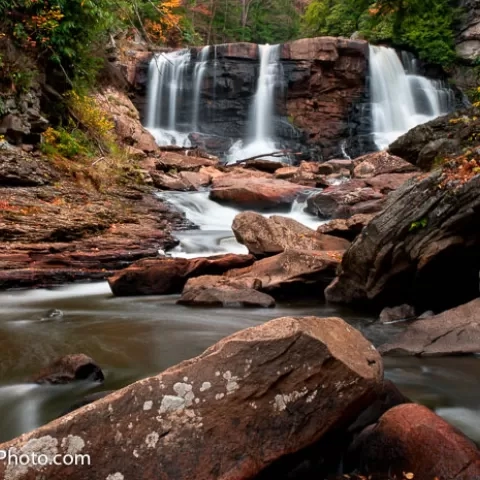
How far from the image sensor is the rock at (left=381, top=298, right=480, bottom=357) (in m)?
5.35

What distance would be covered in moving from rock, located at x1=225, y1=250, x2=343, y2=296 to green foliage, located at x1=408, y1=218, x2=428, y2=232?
1829mm

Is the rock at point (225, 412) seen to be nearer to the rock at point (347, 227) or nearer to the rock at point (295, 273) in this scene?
the rock at point (295, 273)

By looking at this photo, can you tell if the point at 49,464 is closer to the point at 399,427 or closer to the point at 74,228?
the point at 399,427

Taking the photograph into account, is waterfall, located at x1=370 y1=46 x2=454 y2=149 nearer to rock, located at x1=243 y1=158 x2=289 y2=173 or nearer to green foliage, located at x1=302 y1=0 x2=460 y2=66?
green foliage, located at x1=302 y1=0 x2=460 y2=66

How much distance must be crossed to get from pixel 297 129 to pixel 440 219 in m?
21.1

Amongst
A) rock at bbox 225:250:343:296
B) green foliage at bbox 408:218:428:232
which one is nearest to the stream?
rock at bbox 225:250:343:296

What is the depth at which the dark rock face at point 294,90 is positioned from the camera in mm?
26500

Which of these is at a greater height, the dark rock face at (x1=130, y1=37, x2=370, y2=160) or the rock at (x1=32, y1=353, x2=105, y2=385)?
the dark rock face at (x1=130, y1=37, x2=370, y2=160)

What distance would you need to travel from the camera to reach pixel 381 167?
17.0 metres

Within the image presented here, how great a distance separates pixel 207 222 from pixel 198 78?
14954 millimetres

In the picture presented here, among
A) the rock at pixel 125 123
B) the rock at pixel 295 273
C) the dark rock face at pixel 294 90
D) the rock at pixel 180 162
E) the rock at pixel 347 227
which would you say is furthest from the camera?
the dark rock face at pixel 294 90

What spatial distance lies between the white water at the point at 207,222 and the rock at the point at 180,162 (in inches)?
114

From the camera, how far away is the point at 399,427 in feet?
10.3

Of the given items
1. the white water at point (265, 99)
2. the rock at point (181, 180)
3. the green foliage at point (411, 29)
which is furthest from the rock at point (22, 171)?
the white water at point (265, 99)
